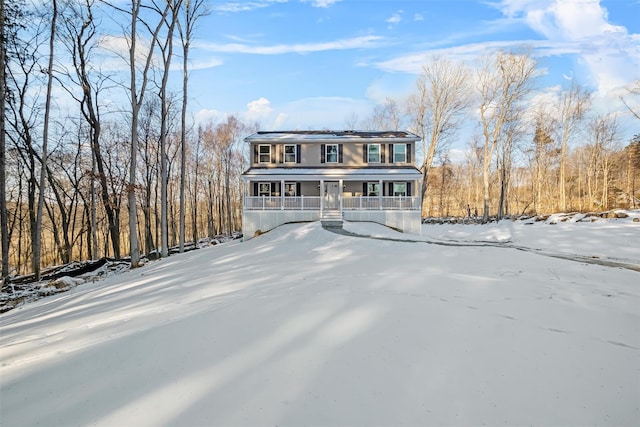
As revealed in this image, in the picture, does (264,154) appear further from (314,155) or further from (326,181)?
(326,181)

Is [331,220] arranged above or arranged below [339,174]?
below

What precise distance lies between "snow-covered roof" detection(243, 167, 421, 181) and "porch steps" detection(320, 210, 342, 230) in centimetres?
216

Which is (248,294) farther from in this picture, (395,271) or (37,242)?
(37,242)

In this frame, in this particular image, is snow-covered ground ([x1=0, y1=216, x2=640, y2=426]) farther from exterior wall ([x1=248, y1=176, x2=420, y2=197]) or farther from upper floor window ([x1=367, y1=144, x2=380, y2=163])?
upper floor window ([x1=367, y1=144, x2=380, y2=163])

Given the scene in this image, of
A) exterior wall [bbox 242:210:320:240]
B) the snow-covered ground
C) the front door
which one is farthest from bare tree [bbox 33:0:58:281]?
the front door

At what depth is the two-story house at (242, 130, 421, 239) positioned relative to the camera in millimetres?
18562

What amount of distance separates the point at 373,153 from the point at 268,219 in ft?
26.6

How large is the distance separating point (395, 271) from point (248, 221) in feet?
41.4

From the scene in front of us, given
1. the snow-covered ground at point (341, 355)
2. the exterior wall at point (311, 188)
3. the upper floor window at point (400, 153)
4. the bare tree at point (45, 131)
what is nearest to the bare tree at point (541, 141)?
the upper floor window at point (400, 153)

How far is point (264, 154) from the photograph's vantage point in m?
21.2

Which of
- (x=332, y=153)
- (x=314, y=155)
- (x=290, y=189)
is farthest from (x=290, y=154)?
(x=332, y=153)

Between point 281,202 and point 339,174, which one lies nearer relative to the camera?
point 281,202

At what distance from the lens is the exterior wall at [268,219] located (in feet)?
60.5

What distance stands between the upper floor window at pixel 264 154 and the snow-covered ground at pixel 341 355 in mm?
15511
